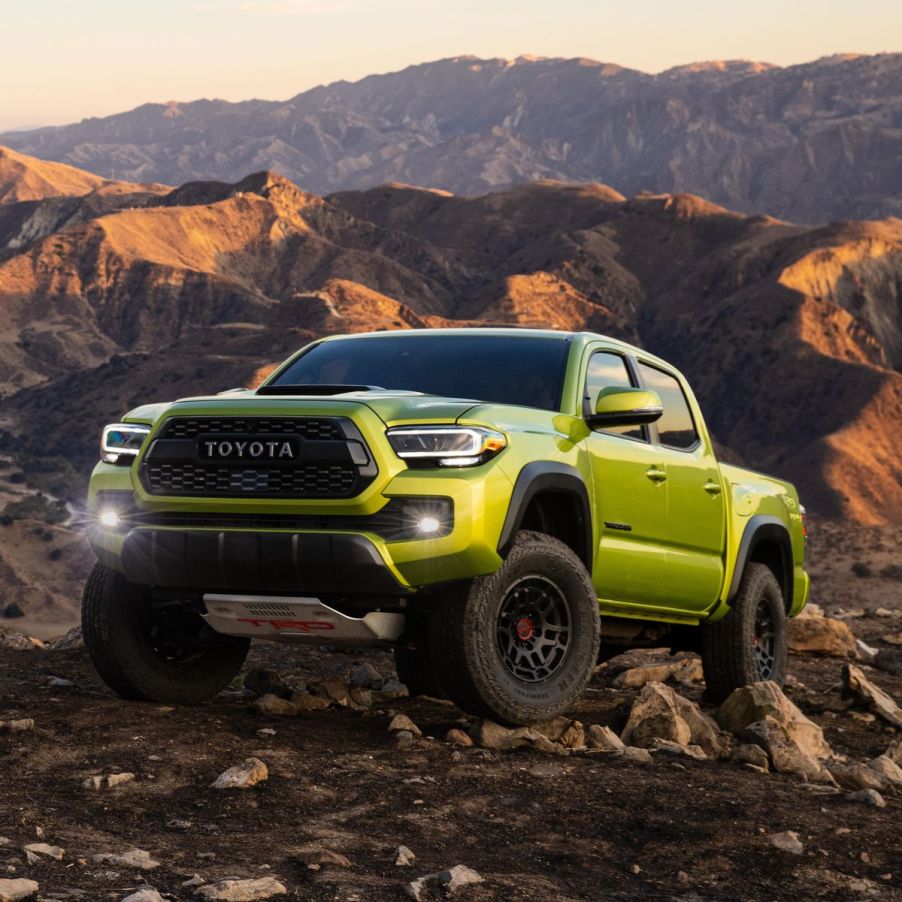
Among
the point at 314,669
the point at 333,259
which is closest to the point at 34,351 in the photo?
the point at 333,259

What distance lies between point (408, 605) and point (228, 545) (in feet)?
2.76

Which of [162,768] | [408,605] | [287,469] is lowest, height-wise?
[162,768]

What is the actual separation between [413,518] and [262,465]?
718 millimetres

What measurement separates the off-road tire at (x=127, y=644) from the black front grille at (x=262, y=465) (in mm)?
851

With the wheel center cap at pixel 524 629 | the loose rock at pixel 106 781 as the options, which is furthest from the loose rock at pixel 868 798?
the loose rock at pixel 106 781

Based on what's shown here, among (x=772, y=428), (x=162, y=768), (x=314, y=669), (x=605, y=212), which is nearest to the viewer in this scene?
(x=162, y=768)

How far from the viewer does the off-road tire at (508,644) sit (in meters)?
6.54

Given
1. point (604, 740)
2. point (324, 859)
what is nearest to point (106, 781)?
point (324, 859)

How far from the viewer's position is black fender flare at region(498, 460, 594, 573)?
6578 millimetres

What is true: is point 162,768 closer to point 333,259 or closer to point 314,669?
point 314,669

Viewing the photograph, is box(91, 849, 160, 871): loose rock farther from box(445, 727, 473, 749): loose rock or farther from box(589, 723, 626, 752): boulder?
box(589, 723, 626, 752): boulder

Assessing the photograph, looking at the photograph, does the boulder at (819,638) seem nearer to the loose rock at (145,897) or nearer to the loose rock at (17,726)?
the loose rock at (17,726)

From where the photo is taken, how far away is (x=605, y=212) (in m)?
177

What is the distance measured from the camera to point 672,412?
8648 millimetres
